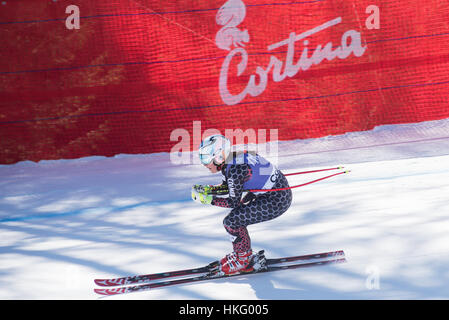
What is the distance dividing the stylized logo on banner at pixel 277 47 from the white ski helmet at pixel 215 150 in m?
4.15

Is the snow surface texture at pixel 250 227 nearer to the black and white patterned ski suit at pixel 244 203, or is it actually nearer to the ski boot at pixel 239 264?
the ski boot at pixel 239 264

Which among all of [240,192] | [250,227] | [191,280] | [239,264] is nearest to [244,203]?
[240,192]

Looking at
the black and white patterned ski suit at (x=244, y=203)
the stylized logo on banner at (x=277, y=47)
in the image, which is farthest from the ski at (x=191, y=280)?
the stylized logo on banner at (x=277, y=47)

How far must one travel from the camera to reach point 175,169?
19.7 feet

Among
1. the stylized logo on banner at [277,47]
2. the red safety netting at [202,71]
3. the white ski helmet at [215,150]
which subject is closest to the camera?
the white ski helmet at [215,150]

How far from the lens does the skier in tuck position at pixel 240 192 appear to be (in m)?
3.00

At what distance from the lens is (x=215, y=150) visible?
298 centimetres

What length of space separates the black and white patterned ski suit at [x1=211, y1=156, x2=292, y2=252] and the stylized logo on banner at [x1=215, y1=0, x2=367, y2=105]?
13.4 ft

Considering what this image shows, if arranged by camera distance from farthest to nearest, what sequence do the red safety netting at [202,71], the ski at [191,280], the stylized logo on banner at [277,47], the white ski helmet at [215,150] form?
the stylized logo on banner at [277,47] → the red safety netting at [202,71] → the ski at [191,280] → the white ski helmet at [215,150]

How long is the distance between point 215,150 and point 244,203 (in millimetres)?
433

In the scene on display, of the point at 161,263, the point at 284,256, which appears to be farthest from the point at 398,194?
the point at 161,263

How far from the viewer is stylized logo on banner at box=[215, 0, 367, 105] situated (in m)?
7.06

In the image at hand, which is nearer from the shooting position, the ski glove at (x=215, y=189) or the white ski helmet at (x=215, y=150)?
the white ski helmet at (x=215, y=150)

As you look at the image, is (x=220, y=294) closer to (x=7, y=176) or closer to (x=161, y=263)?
(x=161, y=263)
